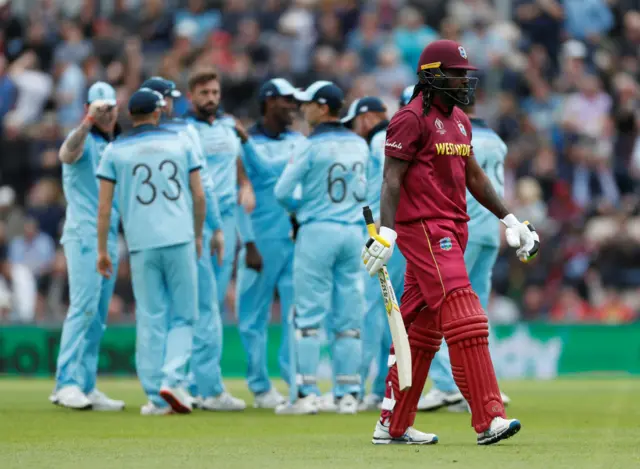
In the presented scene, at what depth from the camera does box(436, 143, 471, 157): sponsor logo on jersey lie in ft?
29.3

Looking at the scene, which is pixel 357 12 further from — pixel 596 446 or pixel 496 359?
pixel 596 446

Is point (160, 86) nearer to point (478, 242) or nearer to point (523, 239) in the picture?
point (478, 242)

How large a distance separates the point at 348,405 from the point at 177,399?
161 centimetres

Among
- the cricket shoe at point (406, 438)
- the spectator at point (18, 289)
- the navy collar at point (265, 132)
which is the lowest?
the spectator at point (18, 289)

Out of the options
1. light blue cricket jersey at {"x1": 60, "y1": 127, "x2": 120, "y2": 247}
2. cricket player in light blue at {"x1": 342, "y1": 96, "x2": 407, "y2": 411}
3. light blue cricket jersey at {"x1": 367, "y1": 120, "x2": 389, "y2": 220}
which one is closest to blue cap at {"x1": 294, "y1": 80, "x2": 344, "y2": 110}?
cricket player in light blue at {"x1": 342, "y1": 96, "x2": 407, "y2": 411}

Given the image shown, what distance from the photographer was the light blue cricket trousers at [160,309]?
460 inches

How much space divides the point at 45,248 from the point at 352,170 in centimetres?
923

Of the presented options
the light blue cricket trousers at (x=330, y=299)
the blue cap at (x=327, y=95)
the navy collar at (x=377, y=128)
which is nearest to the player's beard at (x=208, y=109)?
the blue cap at (x=327, y=95)

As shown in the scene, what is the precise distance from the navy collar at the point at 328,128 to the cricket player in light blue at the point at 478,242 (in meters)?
1.17

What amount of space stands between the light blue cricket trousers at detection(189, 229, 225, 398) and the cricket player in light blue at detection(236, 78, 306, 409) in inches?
25.4

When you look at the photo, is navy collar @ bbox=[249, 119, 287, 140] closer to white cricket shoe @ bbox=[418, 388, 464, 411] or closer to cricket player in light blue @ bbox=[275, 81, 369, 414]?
cricket player in light blue @ bbox=[275, 81, 369, 414]

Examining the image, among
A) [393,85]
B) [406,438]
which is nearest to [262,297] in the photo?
[406,438]

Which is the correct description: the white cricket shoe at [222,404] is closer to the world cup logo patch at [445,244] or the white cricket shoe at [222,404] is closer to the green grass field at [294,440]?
the green grass field at [294,440]

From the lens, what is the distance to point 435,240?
29.0 ft
